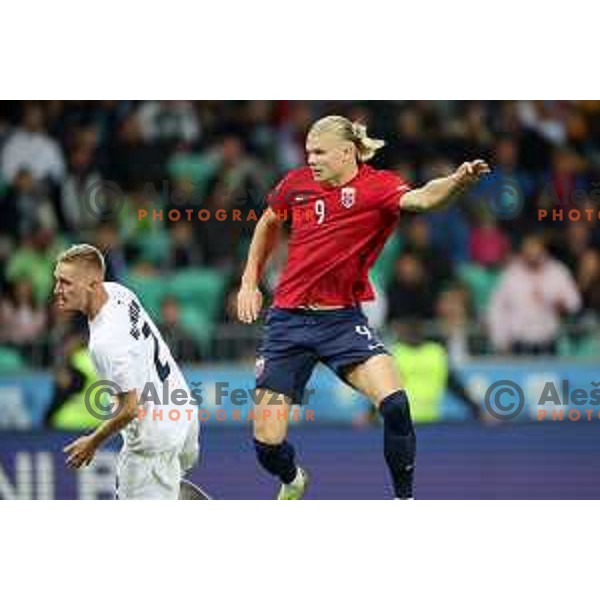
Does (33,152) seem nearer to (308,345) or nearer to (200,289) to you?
(200,289)

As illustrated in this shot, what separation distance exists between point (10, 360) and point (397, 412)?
6.17 meters

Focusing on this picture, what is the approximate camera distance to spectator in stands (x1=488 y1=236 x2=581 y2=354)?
15.3 m

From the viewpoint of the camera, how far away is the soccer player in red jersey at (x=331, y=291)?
998 cm

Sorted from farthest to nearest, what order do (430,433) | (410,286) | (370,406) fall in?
(410,286) → (370,406) → (430,433)

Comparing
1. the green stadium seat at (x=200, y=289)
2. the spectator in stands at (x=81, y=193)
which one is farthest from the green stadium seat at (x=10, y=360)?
the spectator in stands at (x=81, y=193)

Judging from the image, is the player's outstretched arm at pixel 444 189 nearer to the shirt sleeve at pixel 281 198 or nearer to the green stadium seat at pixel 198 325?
the shirt sleeve at pixel 281 198

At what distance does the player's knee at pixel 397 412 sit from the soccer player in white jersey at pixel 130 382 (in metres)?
1.19

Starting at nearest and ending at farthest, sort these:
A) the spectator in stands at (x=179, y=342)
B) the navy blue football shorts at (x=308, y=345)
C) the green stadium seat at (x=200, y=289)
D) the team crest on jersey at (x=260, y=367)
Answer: the navy blue football shorts at (x=308, y=345)
the team crest on jersey at (x=260, y=367)
the spectator in stands at (x=179, y=342)
the green stadium seat at (x=200, y=289)

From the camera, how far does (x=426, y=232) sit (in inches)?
665

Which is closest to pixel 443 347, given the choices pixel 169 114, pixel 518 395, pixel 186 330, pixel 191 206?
pixel 518 395

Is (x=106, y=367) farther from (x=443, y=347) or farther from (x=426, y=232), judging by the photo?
(x=426, y=232)

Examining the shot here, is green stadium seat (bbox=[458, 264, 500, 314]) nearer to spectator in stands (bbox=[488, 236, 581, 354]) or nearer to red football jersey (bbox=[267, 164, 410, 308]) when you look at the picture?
spectator in stands (bbox=[488, 236, 581, 354])

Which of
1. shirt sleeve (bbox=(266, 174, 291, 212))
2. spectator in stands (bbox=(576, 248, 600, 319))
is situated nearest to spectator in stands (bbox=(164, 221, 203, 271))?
spectator in stands (bbox=(576, 248, 600, 319))

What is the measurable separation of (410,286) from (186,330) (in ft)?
6.83
